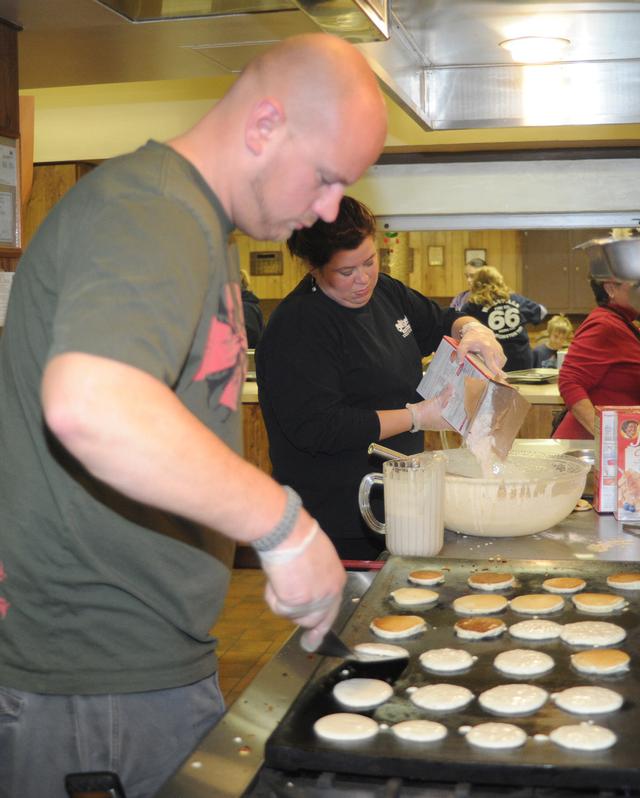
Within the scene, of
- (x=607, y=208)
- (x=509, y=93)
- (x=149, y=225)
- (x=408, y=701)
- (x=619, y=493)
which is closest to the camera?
(x=149, y=225)

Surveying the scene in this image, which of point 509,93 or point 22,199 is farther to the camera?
point 22,199

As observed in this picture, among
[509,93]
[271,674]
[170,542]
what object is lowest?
[271,674]

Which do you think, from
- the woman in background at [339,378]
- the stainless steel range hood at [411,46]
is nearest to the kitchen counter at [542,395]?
the stainless steel range hood at [411,46]

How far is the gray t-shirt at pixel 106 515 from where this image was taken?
1.01m

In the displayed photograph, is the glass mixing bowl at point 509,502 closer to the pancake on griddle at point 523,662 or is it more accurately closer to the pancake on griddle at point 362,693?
the pancake on griddle at point 523,662

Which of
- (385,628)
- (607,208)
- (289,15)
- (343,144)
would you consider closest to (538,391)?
(607,208)

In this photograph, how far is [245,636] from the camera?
Answer: 4.08 m

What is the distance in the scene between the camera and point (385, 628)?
1.36 m

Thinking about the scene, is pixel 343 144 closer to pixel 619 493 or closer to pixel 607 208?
pixel 619 493

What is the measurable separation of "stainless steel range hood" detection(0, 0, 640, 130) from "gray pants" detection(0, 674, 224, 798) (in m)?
0.98

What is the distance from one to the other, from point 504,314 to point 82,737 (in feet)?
16.2

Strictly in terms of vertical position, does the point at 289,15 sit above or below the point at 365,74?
above

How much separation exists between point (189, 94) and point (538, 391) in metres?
2.37

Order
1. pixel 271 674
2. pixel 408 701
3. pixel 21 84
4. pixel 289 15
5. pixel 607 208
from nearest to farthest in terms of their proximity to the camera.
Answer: pixel 408 701
pixel 271 674
pixel 289 15
pixel 21 84
pixel 607 208
